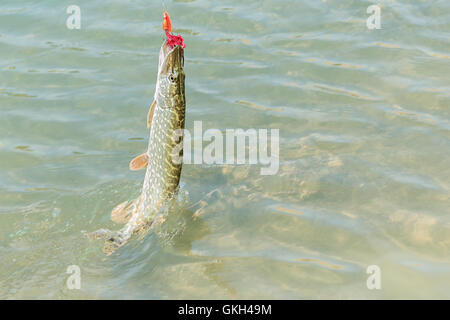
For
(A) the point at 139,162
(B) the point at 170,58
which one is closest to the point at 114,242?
(A) the point at 139,162

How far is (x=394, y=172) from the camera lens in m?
4.98

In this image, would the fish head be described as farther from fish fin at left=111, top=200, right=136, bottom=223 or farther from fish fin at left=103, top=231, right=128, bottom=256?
fish fin at left=103, top=231, right=128, bottom=256

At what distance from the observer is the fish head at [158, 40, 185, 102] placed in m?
4.22

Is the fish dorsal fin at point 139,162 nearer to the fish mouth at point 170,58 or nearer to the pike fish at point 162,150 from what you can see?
the pike fish at point 162,150

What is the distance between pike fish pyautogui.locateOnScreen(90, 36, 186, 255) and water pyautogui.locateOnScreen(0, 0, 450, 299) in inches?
5.6

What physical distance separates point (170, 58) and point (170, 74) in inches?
5.3

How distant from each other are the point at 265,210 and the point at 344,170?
3.30 ft

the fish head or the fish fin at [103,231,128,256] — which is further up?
the fish head

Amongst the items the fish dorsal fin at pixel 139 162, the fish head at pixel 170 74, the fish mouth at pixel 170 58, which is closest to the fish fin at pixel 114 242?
the fish dorsal fin at pixel 139 162

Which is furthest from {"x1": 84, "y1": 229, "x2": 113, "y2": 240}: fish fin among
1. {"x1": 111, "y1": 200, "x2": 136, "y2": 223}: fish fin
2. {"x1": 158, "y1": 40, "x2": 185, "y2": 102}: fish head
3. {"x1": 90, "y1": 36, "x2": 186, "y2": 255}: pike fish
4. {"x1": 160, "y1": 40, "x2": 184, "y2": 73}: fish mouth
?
{"x1": 160, "y1": 40, "x2": 184, "y2": 73}: fish mouth

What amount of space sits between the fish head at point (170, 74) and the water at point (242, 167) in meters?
1.07

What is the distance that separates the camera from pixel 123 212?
4641 mm
